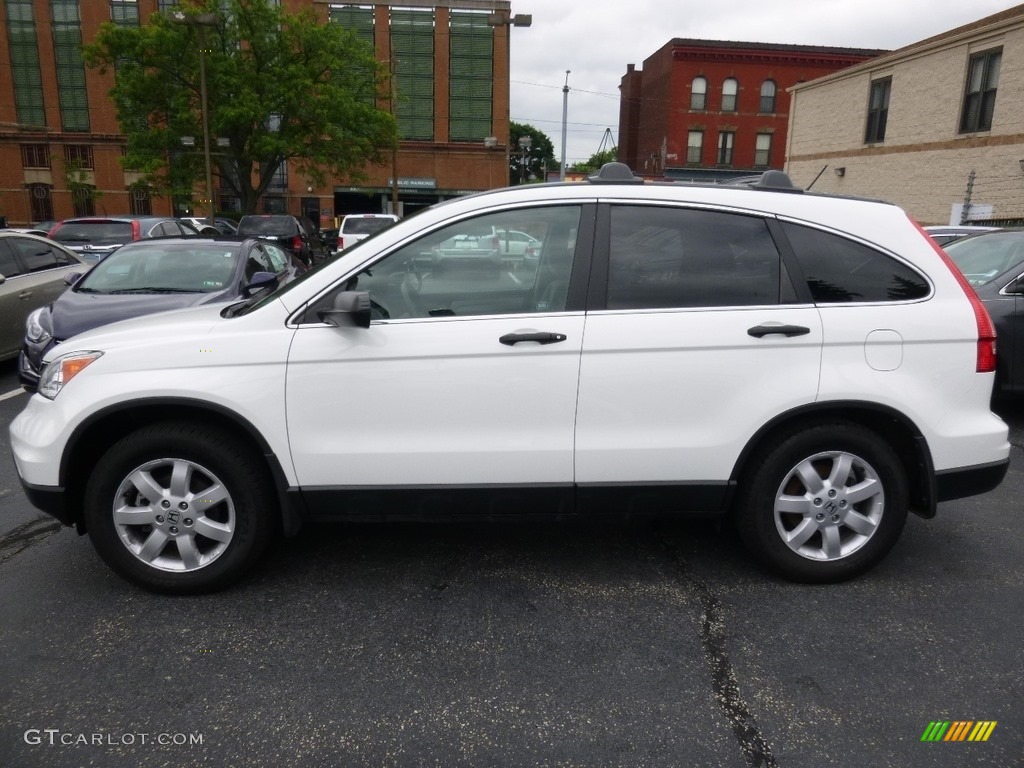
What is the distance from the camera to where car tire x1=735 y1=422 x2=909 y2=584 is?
345cm

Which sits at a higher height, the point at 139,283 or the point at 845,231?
the point at 845,231

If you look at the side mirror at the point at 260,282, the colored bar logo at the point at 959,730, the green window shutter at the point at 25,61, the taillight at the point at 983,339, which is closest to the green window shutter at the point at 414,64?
the green window shutter at the point at 25,61

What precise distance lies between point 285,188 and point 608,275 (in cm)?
4959

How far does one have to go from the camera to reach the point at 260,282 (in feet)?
21.3

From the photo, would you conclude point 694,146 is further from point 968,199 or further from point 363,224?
point 363,224

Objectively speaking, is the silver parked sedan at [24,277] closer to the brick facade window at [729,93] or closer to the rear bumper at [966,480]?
the rear bumper at [966,480]

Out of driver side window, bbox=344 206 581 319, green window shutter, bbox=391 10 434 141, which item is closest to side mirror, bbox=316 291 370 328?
driver side window, bbox=344 206 581 319

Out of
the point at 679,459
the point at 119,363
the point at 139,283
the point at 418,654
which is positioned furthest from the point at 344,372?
the point at 139,283

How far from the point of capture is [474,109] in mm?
50500

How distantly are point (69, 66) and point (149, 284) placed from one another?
48.8 m

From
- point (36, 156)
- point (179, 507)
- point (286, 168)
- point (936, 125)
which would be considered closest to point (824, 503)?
point (179, 507)

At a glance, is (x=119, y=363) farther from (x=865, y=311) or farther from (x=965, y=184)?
(x=965, y=184)

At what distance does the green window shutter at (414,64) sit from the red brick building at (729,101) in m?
15.3

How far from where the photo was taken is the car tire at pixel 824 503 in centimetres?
345
